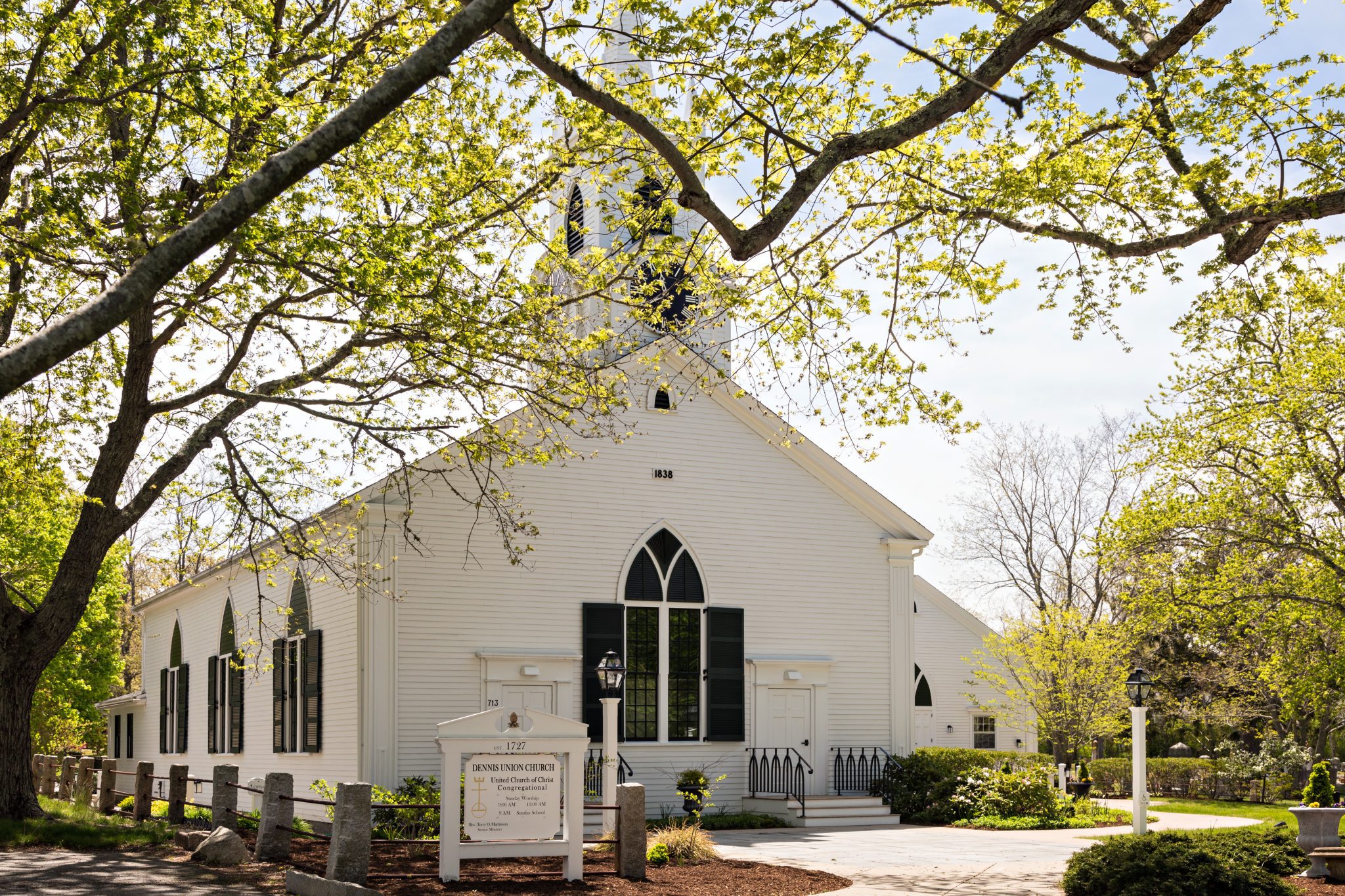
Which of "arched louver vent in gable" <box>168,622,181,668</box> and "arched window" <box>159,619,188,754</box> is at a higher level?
"arched louver vent in gable" <box>168,622,181,668</box>

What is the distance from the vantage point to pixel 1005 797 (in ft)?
71.3

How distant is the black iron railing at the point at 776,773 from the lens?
70.1ft

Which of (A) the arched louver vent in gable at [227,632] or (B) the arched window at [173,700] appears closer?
(A) the arched louver vent in gable at [227,632]

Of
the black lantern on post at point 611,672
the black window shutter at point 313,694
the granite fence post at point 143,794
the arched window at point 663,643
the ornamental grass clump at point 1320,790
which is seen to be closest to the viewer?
the ornamental grass clump at point 1320,790

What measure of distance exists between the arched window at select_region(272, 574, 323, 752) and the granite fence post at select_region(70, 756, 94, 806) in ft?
9.72

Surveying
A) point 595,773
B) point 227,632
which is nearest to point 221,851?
point 595,773

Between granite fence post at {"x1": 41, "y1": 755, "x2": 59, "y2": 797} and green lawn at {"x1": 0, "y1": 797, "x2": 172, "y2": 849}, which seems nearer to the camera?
green lawn at {"x1": 0, "y1": 797, "x2": 172, "y2": 849}

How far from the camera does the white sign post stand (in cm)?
1220

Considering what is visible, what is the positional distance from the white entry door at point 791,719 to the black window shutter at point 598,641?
2.77 meters

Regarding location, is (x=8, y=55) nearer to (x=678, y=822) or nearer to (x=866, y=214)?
(x=866, y=214)

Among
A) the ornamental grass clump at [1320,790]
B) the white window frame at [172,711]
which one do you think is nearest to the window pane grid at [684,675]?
the ornamental grass clump at [1320,790]

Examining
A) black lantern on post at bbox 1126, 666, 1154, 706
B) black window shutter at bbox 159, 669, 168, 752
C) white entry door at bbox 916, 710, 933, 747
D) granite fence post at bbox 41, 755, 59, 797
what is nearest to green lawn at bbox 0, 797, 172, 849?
granite fence post at bbox 41, 755, 59, 797

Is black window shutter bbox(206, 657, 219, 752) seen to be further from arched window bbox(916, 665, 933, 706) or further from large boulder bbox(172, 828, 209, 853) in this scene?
arched window bbox(916, 665, 933, 706)

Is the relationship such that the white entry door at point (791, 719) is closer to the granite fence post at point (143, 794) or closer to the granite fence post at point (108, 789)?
the granite fence post at point (143, 794)
